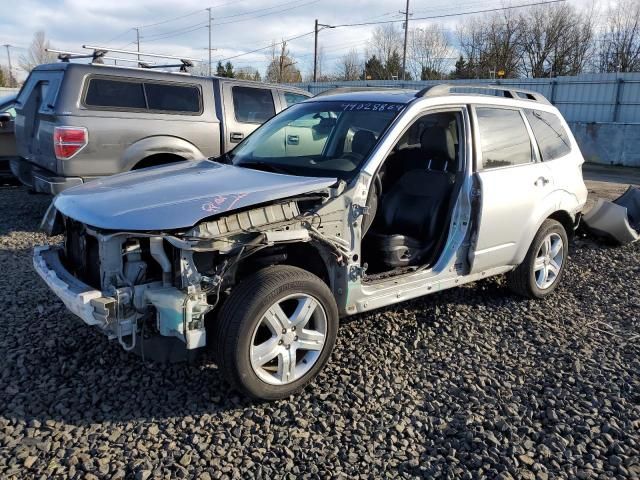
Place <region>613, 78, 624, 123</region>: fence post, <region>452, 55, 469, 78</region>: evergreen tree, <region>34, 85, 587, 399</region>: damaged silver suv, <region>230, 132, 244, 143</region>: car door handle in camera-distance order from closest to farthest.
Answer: <region>34, 85, 587, 399</region>: damaged silver suv, <region>230, 132, 244, 143</region>: car door handle, <region>613, 78, 624, 123</region>: fence post, <region>452, 55, 469, 78</region>: evergreen tree

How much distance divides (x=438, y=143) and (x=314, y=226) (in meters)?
1.71

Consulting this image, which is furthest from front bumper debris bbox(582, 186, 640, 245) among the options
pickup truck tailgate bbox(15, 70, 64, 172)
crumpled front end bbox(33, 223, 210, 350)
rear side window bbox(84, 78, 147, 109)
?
pickup truck tailgate bbox(15, 70, 64, 172)

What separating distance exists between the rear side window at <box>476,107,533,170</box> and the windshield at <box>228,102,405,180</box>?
2.79 feet

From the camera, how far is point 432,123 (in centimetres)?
459

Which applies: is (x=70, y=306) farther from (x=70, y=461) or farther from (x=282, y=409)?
(x=282, y=409)

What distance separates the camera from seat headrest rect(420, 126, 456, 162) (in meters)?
4.55

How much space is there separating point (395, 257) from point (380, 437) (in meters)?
1.47

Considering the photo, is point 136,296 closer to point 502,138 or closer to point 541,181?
point 502,138

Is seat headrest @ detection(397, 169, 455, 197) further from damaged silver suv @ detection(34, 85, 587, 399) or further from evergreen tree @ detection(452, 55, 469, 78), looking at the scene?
evergreen tree @ detection(452, 55, 469, 78)

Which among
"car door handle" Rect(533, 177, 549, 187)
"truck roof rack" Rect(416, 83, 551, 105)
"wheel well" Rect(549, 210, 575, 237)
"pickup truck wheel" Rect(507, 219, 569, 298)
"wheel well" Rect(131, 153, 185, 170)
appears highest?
"truck roof rack" Rect(416, 83, 551, 105)

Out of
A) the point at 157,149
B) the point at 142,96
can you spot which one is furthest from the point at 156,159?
the point at 142,96

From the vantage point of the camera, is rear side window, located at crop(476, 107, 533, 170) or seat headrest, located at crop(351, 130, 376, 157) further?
rear side window, located at crop(476, 107, 533, 170)

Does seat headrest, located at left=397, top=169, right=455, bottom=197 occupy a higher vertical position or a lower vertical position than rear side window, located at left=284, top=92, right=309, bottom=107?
lower

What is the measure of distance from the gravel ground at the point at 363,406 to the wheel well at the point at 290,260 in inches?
26.6
